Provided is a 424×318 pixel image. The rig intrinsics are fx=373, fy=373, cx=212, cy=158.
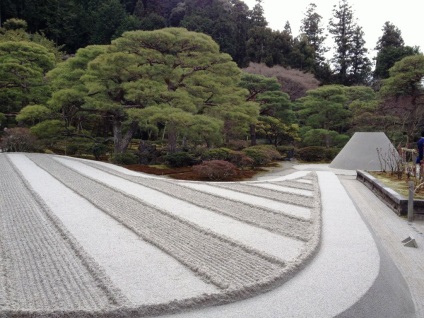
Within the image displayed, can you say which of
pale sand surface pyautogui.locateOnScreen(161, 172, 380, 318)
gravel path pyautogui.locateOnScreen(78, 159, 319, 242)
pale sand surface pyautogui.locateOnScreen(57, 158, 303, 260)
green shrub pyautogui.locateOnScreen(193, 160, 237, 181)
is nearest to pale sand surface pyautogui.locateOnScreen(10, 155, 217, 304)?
pale sand surface pyautogui.locateOnScreen(161, 172, 380, 318)

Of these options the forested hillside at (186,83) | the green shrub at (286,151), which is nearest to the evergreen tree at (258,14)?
the forested hillside at (186,83)

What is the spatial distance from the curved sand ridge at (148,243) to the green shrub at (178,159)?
524 centimetres

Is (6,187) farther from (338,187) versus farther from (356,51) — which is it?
(356,51)

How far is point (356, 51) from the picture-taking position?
116 feet

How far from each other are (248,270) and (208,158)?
10.1m

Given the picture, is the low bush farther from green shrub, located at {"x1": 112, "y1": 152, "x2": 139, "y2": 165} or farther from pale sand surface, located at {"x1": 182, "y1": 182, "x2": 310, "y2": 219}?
pale sand surface, located at {"x1": 182, "y1": 182, "x2": 310, "y2": 219}

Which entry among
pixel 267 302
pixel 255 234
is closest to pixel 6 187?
pixel 255 234

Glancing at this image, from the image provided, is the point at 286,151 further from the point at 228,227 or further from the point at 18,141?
the point at 228,227

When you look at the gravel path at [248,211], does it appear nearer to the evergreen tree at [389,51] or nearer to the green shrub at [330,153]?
the green shrub at [330,153]

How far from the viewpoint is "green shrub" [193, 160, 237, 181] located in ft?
35.9

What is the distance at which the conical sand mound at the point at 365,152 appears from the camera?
39.3 feet

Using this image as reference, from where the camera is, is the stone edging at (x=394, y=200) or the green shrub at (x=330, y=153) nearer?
the stone edging at (x=394, y=200)

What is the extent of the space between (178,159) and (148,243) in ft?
29.5

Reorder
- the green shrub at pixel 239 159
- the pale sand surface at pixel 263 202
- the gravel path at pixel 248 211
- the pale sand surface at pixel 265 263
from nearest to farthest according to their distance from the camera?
the pale sand surface at pixel 265 263 < the gravel path at pixel 248 211 < the pale sand surface at pixel 263 202 < the green shrub at pixel 239 159
